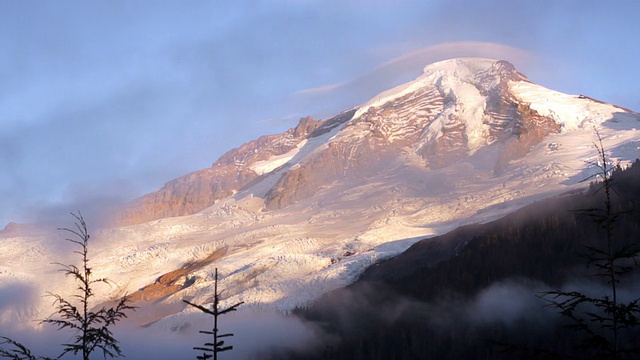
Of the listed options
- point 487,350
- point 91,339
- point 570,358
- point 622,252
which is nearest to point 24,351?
point 91,339

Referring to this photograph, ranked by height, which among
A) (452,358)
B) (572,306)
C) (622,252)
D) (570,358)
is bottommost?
(452,358)

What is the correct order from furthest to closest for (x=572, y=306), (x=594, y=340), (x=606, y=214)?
1. (x=606, y=214)
2. (x=572, y=306)
3. (x=594, y=340)

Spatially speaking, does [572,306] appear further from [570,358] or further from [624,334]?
[624,334]

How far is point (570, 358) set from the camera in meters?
22.9

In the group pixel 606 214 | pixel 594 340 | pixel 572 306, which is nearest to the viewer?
pixel 594 340

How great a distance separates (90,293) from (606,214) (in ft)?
64.0

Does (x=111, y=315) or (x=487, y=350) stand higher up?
(x=111, y=315)

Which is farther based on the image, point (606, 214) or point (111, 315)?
point (111, 315)

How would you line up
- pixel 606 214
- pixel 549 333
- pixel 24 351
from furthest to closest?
pixel 549 333
pixel 24 351
pixel 606 214

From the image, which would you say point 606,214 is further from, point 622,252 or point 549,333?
point 549,333

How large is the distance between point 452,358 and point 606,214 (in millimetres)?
181307

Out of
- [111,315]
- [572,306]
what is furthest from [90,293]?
[572,306]

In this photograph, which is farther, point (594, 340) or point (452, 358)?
point (452, 358)

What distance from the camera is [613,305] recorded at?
77.3ft
